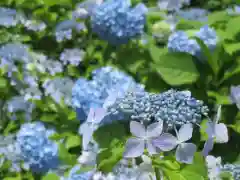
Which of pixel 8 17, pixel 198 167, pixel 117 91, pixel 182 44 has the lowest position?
pixel 198 167

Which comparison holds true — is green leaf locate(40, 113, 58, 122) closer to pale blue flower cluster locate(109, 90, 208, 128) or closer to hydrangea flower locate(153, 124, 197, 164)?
pale blue flower cluster locate(109, 90, 208, 128)

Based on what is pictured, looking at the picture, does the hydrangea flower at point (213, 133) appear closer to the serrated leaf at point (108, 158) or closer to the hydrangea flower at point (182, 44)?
the serrated leaf at point (108, 158)

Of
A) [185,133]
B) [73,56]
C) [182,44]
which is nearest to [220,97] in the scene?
[182,44]

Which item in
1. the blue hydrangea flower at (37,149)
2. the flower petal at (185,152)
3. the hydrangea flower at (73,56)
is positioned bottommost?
the blue hydrangea flower at (37,149)

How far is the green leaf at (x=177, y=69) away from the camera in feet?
4.33

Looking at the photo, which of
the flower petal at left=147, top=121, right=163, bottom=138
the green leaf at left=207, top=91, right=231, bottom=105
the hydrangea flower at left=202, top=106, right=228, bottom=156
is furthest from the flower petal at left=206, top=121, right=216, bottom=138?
the green leaf at left=207, top=91, right=231, bottom=105

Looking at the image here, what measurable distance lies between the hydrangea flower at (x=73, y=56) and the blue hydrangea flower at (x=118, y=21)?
197 millimetres

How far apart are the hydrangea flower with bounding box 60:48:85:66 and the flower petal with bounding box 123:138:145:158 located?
1101 millimetres

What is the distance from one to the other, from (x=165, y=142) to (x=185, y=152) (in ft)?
0.12

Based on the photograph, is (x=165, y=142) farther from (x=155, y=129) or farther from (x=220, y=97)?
(x=220, y=97)

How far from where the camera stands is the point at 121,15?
161cm

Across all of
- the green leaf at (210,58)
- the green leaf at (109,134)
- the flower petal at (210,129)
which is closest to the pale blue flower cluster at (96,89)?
the green leaf at (210,58)

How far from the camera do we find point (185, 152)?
2.48 ft

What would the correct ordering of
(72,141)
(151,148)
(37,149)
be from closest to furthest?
1. (151,148)
2. (72,141)
3. (37,149)
